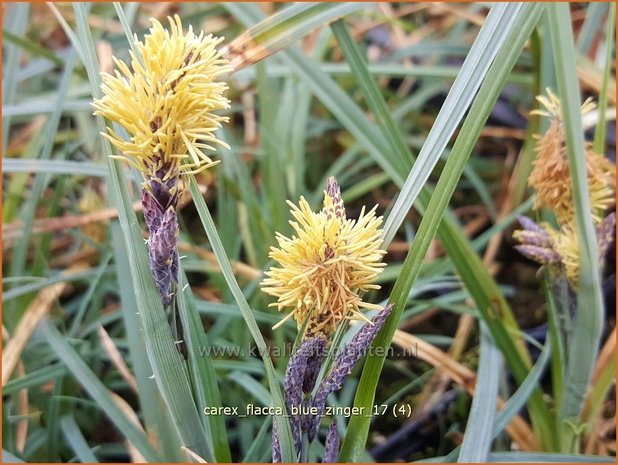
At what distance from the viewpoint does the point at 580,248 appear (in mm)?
424

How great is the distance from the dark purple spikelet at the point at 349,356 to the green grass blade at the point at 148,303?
0.25ft

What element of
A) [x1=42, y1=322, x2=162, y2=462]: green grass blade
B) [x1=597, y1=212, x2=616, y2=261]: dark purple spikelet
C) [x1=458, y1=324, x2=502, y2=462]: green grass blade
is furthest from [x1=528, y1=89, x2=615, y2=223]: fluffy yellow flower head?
[x1=42, y1=322, x2=162, y2=462]: green grass blade

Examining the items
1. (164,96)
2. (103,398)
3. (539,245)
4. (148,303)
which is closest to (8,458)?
(103,398)

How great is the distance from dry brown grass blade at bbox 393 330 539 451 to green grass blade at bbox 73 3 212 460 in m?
0.21

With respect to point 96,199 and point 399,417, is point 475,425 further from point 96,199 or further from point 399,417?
point 96,199

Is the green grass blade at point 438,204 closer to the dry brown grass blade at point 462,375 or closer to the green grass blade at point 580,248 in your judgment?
the green grass blade at point 580,248

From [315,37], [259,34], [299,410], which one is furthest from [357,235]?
[315,37]

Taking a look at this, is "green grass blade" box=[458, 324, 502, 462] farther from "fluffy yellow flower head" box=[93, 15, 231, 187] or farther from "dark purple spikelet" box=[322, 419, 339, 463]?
"fluffy yellow flower head" box=[93, 15, 231, 187]

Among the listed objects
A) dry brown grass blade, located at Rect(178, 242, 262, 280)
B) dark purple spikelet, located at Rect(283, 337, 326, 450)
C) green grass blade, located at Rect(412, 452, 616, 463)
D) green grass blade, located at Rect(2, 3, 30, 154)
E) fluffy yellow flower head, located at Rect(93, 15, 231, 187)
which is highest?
green grass blade, located at Rect(2, 3, 30, 154)

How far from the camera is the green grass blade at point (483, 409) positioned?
421mm

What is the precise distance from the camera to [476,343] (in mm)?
560

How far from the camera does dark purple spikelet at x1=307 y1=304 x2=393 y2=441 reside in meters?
0.35

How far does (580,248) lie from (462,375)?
15 centimetres

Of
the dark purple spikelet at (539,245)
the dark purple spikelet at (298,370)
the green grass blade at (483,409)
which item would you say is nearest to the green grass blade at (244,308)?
the dark purple spikelet at (298,370)
